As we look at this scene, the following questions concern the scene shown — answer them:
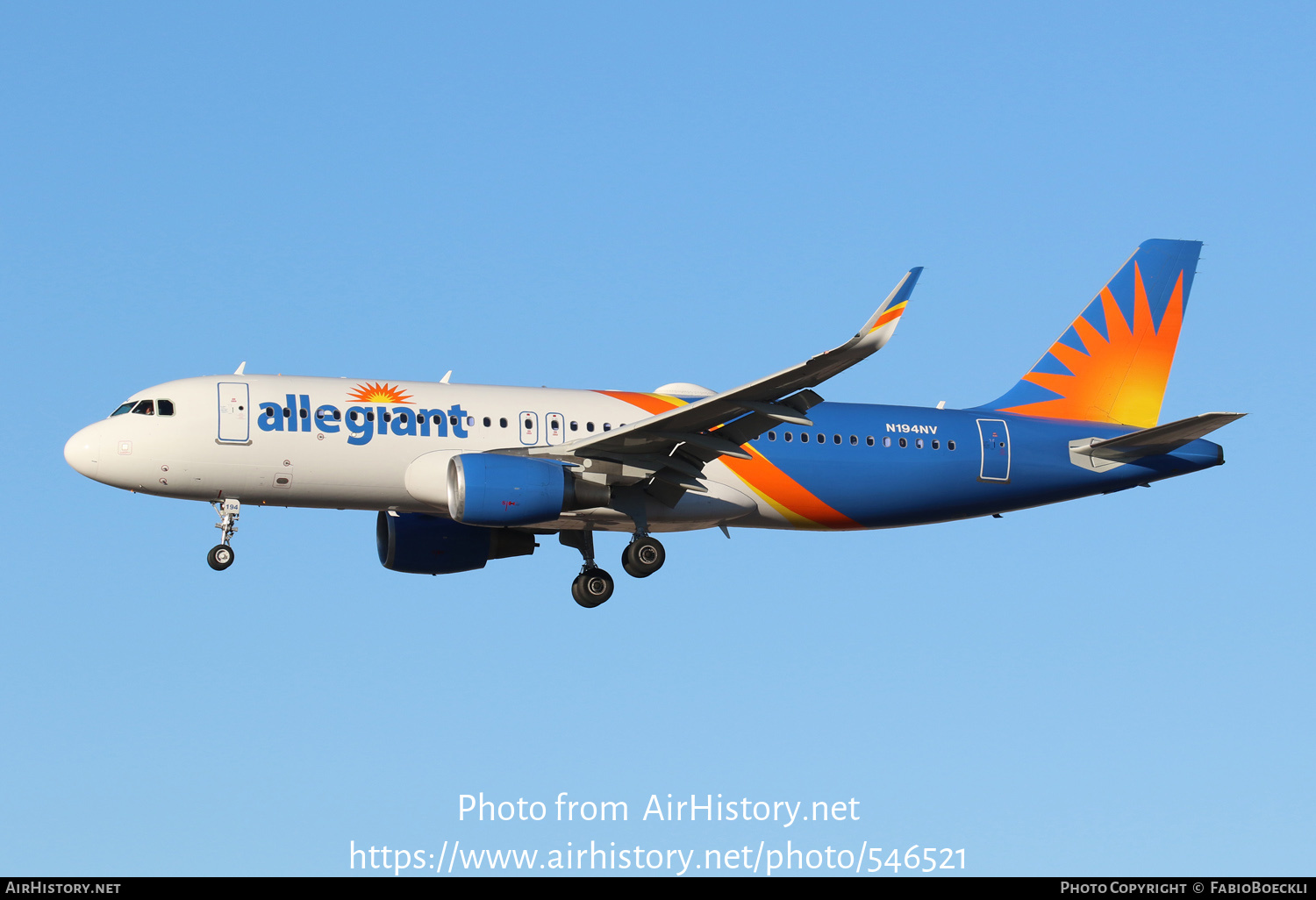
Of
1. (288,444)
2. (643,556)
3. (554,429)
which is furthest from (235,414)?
(643,556)

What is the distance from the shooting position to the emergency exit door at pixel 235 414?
113 ft

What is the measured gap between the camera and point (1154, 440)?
38.4 metres

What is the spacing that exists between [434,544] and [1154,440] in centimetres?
1665

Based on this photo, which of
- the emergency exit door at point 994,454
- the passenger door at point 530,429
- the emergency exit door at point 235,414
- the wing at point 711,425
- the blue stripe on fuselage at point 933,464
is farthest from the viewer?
the emergency exit door at point 994,454

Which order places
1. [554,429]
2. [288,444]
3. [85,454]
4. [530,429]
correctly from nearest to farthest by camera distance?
[288,444] → [85,454] → [530,429] → [554,429]

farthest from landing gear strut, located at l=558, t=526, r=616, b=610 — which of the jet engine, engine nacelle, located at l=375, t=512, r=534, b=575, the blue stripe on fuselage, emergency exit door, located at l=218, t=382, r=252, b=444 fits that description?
emergency exit door, located at l=218, t=382, r=252, b=444

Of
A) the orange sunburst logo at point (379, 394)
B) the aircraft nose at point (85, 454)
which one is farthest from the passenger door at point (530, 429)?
the aircraft nose at point (85, 454)

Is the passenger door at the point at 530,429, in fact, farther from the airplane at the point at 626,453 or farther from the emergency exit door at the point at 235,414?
the emergency exit door at the point at 235,414

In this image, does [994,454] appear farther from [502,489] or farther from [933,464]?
[502,489]

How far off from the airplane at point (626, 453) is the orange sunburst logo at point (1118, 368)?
0.06 m

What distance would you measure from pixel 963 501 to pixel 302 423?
15.1 meters

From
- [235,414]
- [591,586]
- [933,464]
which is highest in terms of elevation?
[235,414]

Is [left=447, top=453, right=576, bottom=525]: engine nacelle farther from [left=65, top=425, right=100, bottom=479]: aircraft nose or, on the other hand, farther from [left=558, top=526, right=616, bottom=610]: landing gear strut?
[left=65, top=425, right=100, bottom=479]: aircraft nose

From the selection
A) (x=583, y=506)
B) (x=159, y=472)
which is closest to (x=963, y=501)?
(x=583, y=506)
